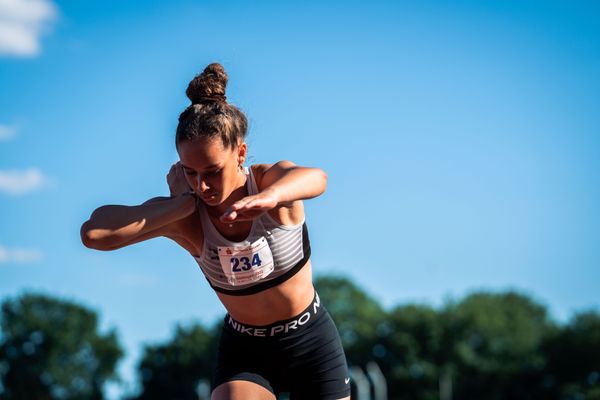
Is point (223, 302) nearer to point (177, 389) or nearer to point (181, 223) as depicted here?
point (181, 223)

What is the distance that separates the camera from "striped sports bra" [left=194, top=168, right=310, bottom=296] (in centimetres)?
550

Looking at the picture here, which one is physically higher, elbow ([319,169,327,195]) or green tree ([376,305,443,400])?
green tree ([376,305,443,400])

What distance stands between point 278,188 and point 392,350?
2090 inches

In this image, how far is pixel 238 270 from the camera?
552 cm

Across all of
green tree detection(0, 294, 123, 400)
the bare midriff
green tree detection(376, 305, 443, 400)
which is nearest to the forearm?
the bare midriff

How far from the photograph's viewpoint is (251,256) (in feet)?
18.0

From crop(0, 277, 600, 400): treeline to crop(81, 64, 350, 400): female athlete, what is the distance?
4925 centimetres

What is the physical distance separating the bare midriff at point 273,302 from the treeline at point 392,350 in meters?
49.4

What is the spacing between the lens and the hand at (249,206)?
4547 millimetres

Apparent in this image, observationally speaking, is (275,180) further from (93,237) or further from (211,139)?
(93,237)

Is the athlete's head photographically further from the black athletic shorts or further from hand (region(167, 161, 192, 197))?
the black athletic shorts

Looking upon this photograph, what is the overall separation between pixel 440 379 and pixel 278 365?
50013 millimetres

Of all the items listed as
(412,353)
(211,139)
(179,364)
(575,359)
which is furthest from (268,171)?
(179,364)

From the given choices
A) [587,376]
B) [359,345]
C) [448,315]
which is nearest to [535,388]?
[587,376]
